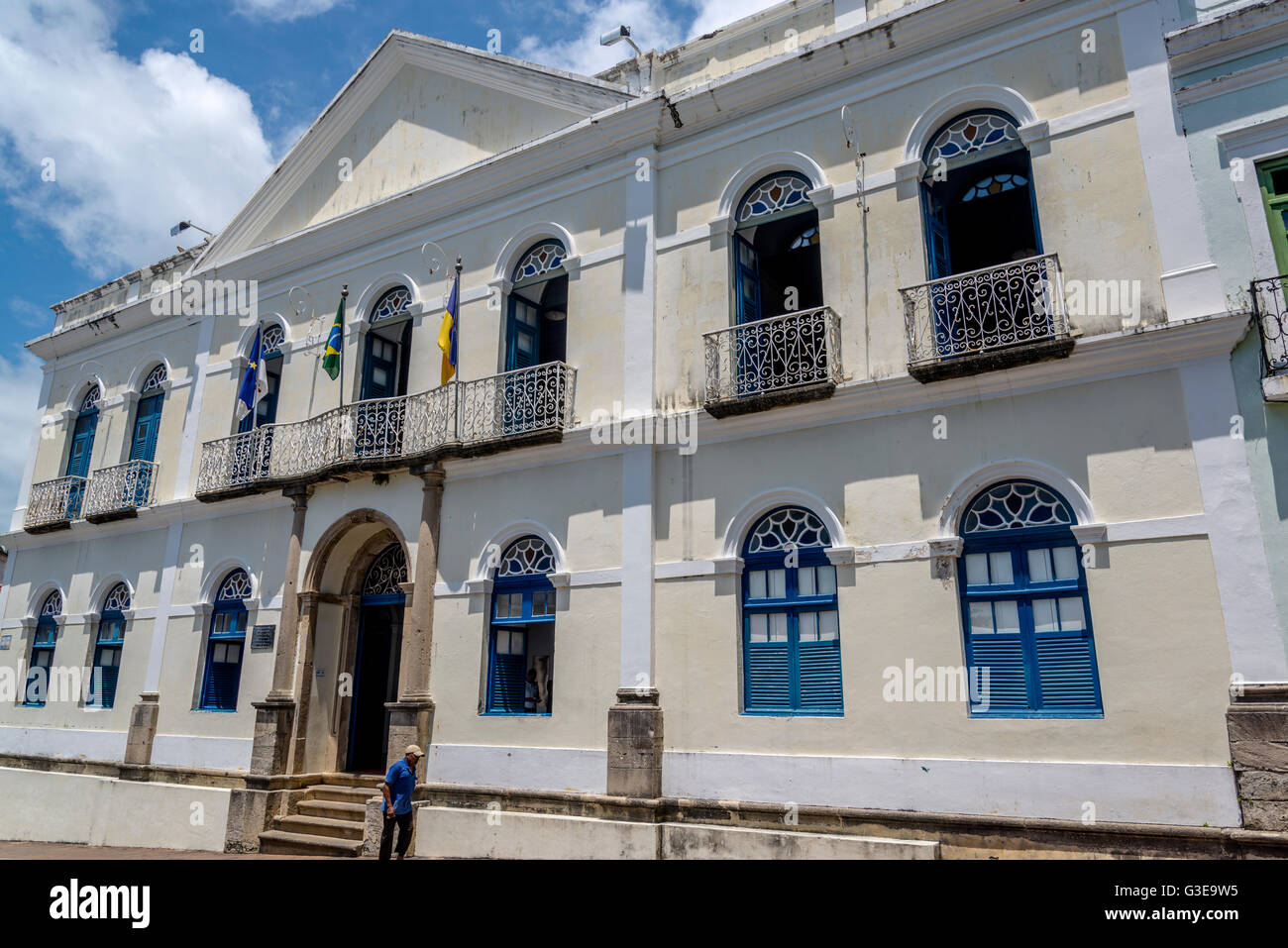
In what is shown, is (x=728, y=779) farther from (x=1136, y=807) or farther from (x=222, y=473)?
(x=222, y=473)

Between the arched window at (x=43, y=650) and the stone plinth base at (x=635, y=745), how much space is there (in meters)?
12.4

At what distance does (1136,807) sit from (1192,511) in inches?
102

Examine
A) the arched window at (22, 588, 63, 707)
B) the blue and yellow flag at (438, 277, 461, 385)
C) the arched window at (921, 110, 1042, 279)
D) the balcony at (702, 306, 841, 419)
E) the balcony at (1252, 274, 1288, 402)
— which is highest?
the arched window at (921, 110, 1042, 279)

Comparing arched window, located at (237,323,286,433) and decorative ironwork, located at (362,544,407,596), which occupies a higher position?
arched window, located at (237,323,286,433)

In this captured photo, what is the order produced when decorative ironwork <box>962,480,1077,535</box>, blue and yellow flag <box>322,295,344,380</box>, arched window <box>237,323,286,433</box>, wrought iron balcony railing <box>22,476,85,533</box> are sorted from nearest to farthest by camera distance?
decorative ironwork <box>962,480,1077,535</box> < blue and yellow flag <box>322,295,344,380</box> < arched window <box>237,323,286,433</box> < wrought iron balcony railing <box>22,476,85,533</box>

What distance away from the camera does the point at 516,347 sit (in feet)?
42.5

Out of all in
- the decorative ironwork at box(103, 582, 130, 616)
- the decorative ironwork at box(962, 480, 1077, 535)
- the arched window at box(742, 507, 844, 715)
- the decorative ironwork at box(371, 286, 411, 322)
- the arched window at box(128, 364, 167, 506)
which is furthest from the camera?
the arched window at box(128, 364, 167, 506)

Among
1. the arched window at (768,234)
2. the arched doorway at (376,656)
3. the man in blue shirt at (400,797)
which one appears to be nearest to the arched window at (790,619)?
the arched window at (768,234)

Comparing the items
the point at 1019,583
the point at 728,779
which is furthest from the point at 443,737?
the point at 1019,583

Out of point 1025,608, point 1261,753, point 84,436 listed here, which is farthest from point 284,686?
point 1261,753

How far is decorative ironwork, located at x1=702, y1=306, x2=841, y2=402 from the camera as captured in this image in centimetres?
1003

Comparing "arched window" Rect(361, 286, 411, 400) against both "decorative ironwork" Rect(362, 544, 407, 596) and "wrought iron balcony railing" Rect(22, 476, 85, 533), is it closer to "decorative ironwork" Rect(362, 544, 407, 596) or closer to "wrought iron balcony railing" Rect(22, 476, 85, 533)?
"decorative ironwork" Rect(362, 544, 407, 596)

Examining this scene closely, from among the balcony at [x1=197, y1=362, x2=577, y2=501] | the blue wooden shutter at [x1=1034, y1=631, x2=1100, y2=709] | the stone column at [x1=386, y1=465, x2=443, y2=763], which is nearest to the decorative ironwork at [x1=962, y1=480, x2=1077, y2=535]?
the blue wooden shutter at [x1=1034, y1=631, x2=1100, y2=709]

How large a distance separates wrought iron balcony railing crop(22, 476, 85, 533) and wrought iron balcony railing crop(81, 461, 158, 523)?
23.3 inches
